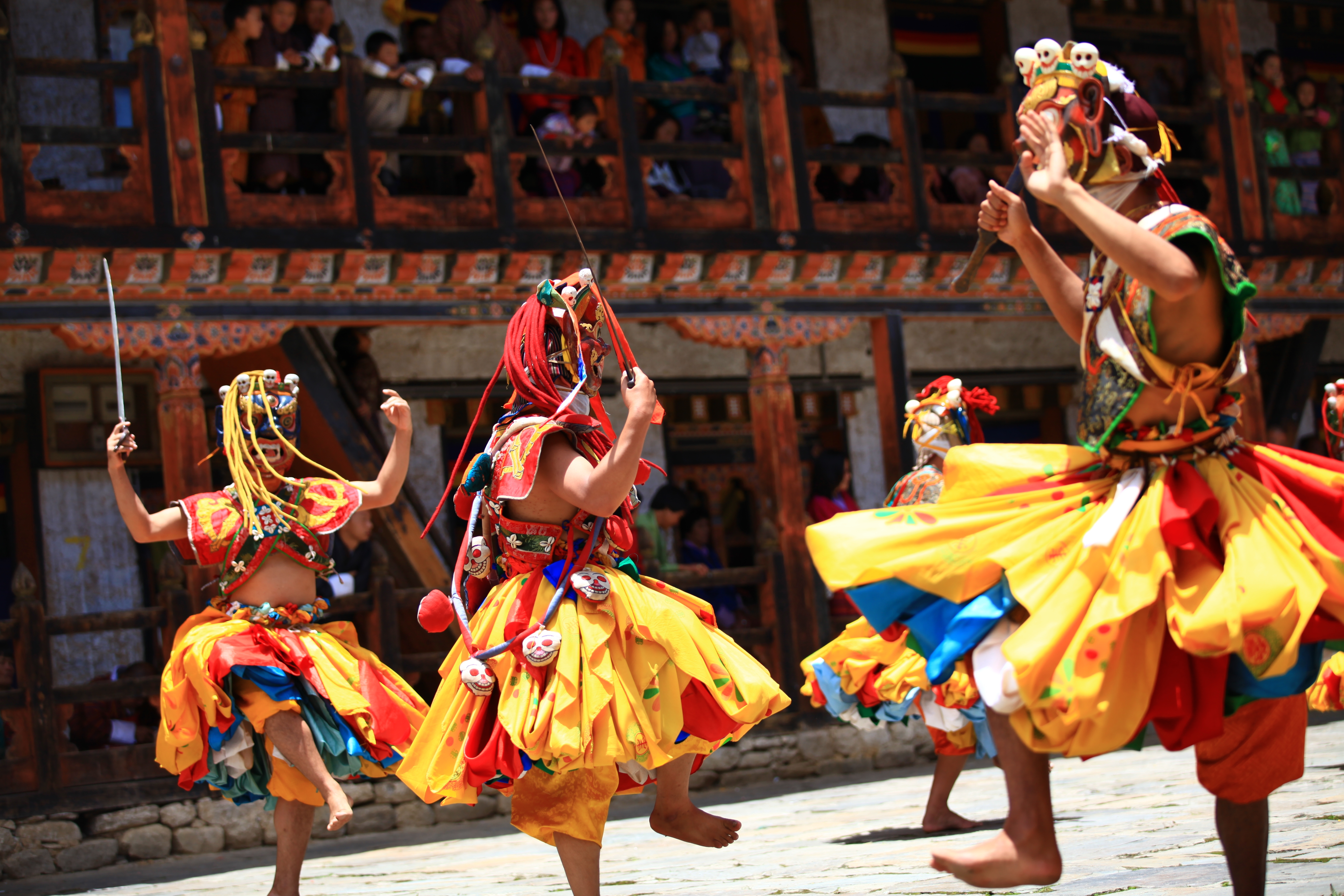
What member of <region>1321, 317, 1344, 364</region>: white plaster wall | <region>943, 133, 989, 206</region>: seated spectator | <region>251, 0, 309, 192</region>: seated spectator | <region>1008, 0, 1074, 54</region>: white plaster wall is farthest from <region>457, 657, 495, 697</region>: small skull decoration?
<region>1321, 317, 1344, 364</region>: white plaster wall

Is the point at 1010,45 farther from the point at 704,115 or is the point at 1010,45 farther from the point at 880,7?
the point at 704,115

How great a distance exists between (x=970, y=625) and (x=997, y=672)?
12 centimetres

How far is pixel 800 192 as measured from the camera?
1050 cm

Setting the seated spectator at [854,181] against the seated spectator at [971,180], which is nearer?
the seated spectator at [854,181]

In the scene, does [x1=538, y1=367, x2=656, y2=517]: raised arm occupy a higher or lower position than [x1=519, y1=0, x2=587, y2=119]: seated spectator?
lower

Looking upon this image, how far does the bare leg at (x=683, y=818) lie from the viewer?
13.3ft

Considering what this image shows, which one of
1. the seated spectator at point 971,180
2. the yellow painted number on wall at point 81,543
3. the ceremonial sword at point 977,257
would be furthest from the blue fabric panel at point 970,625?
the seated spectator at point 971,180

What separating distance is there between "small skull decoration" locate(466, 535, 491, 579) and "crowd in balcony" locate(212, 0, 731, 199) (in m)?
5.13

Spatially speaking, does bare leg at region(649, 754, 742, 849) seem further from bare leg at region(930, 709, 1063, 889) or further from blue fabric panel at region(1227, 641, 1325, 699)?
blue fabric panel at region(1227, 641, 1325, 699)

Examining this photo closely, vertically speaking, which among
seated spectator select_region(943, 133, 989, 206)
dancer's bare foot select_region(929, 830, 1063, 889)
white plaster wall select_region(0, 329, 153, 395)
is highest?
seated spectator select_region(943, 133, 989, 206)

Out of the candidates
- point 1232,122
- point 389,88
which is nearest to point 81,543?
point 389,88

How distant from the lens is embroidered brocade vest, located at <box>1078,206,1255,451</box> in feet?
10.2

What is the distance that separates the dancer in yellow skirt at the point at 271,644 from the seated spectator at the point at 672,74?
547cm

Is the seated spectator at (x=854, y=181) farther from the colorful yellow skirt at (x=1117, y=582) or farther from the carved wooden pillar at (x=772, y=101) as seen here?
the colorful yellow skirt at (x=1117, y=582)
